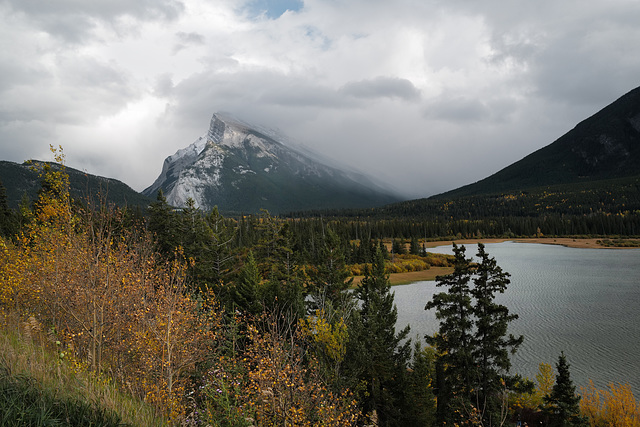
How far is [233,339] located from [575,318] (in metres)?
40.8

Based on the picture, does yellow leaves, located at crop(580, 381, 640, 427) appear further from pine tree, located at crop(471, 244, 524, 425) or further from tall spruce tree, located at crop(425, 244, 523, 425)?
pine tree, located at crop(471, 244, 524, 425)

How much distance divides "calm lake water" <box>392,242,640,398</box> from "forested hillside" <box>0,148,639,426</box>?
460 centimetres

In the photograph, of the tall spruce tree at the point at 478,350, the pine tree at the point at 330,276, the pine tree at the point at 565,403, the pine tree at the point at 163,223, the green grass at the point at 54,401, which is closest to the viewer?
the green grass at the point at 54,401

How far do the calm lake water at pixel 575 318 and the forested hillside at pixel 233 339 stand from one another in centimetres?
460

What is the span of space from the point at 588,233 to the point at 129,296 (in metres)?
196

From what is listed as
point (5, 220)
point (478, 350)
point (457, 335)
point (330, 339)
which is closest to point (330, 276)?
point (330, 339)

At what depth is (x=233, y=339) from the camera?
44.4ft

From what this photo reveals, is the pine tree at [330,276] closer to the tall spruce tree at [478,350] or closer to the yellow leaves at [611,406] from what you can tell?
the tall spruce tree at [478,350]

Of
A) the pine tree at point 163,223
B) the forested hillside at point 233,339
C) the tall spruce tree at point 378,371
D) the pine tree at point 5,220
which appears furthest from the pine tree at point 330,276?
the pine tree at point 5,220

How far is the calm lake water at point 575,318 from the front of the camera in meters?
26.2

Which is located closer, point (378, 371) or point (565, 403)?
point (565, 403)

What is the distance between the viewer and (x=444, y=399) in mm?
19391

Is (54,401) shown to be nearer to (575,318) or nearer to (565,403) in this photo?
(565,403)

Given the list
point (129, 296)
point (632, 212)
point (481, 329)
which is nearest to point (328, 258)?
point (481, 329)
